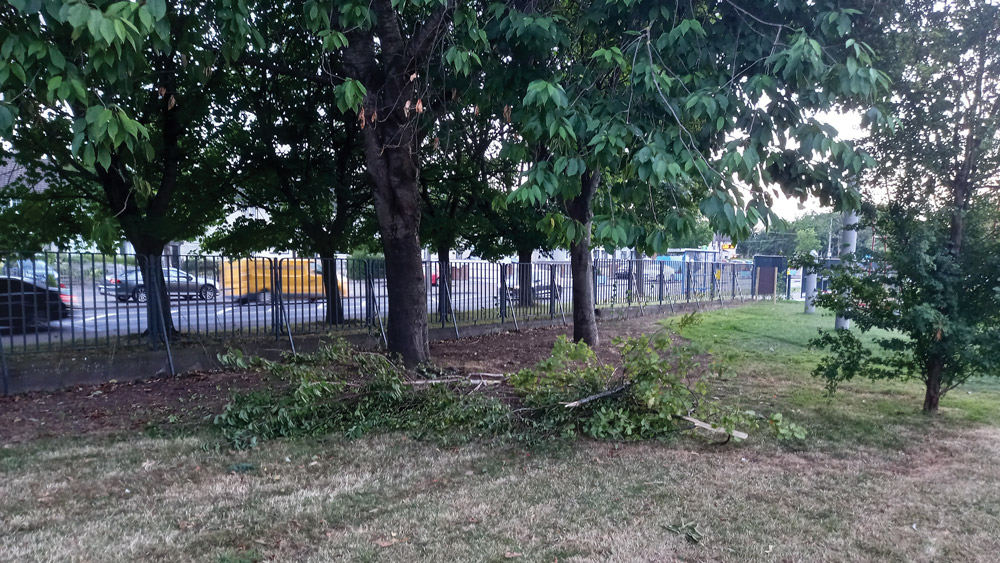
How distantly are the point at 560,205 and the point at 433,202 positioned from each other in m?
7.27

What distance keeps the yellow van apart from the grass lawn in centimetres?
402

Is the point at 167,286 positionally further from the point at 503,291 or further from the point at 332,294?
the point at 503,291

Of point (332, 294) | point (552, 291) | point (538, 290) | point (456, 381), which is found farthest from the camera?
point (552, 291)

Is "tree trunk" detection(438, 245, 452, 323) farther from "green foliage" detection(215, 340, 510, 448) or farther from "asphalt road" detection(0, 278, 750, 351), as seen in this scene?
"green foliage" detection(215, 340, 510, 448)

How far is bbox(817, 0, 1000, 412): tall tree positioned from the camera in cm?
598

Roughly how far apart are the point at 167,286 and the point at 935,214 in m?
9.50

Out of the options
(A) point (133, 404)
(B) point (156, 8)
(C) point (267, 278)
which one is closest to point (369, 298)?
(C) point (267, 278)

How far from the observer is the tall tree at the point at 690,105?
16.0ft

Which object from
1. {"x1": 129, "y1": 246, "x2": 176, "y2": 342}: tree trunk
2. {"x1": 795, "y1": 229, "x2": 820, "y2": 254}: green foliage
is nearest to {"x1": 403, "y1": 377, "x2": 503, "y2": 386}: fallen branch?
{"x1": 129, "y1": 246, "x2": 176, "y2": 342}: tree trunk

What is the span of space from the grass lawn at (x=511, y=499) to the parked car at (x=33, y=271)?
9.98 ft

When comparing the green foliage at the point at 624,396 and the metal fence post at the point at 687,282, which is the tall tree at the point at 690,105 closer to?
the green foliage at the point at 624,396

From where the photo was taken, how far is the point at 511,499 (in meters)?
4.23

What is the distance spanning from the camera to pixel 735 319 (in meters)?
18.3

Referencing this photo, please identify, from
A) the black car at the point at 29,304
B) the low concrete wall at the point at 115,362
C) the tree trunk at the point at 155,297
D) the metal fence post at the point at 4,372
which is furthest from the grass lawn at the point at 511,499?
the tree trunk at the point at 155,297
